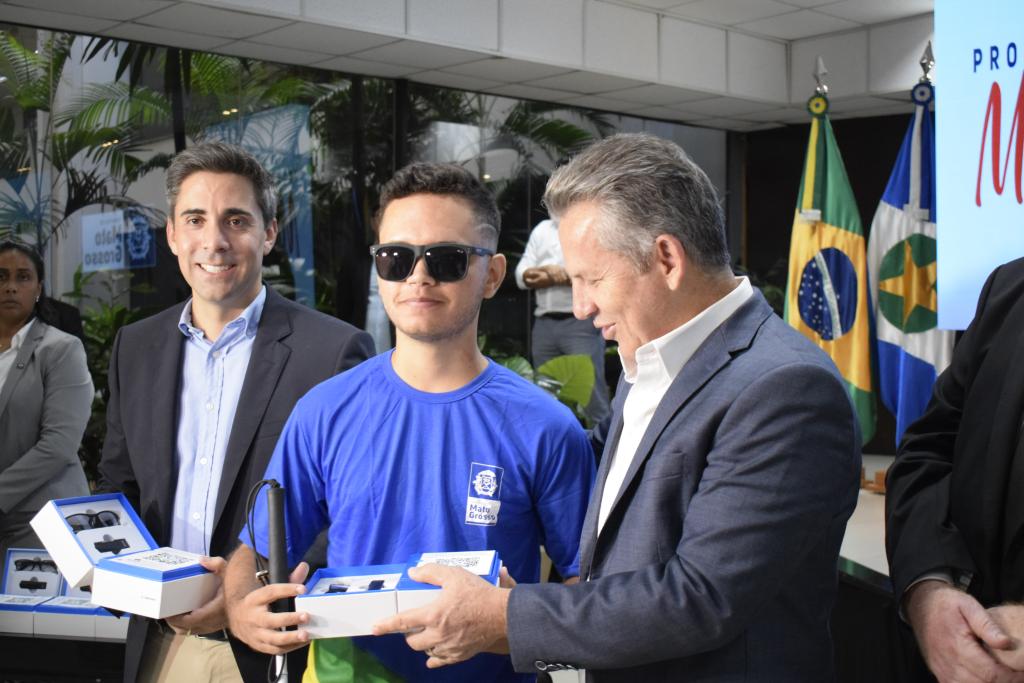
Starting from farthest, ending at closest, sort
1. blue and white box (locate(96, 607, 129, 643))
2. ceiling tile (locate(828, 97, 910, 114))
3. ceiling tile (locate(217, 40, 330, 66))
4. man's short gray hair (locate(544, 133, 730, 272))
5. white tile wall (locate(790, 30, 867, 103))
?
ceiling tile (locate(828, 97, 910, 114)) → white tile wall (locate(790, 30, 867, 103)) → ceiling tile (locate(217, 40, 330, 66)) → blue and white box (locate(96, 607, 129, 643)) → man's short gray hair (locate(544, 133, 730, 272))

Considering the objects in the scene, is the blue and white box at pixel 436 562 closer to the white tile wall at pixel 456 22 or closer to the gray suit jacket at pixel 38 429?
the gray suit jacket at pixel 38 429

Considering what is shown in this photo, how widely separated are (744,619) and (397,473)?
0.63 m

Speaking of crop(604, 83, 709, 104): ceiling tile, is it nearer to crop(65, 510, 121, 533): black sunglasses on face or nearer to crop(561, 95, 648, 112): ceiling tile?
crop(561, 95, 648, 112): ceiling tile

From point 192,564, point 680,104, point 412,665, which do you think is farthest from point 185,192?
point 680,104

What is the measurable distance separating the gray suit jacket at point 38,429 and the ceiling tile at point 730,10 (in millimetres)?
5195

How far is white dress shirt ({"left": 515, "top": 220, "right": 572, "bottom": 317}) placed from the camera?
22.6ft

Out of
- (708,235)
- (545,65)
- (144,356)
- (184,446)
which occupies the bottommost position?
(184,446)

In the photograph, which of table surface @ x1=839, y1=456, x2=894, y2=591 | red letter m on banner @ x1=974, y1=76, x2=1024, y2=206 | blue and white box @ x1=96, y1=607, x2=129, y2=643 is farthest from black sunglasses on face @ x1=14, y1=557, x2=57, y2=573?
table surface @ x1=839, y1=456, x2=894, y2=591

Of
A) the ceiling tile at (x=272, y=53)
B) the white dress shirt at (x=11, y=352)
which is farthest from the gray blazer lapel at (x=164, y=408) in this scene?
the ceiling tile at (x=272, y=53)

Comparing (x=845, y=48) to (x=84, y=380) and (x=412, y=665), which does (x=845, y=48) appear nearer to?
(x=84, y=380)

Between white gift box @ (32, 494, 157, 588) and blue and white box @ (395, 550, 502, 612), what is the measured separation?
617mm

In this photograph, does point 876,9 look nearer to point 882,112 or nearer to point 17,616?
point 882,112

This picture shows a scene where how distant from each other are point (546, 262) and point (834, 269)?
196cm

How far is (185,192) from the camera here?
2148 mm
